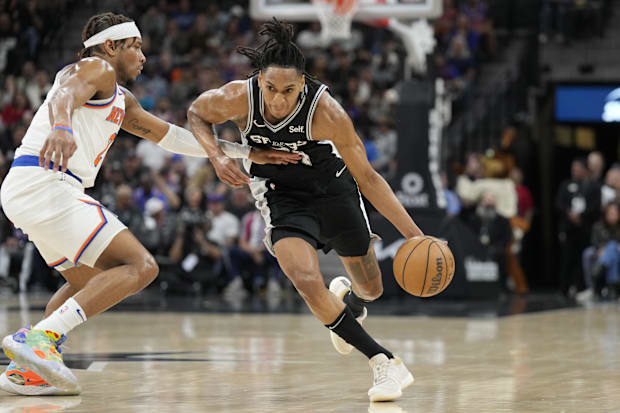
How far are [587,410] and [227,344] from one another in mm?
3398

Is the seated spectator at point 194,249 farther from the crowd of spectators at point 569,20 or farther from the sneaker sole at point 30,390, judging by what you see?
the sneaker sole at point 30,390

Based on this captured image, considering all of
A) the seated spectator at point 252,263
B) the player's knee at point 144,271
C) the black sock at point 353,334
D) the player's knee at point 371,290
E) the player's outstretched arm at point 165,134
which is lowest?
the seated spectator at point 252,263

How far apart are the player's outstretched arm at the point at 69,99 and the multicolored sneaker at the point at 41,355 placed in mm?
797

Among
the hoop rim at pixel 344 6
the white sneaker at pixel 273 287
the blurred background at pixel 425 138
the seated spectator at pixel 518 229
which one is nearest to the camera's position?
the hoop rim at pixel 344 6

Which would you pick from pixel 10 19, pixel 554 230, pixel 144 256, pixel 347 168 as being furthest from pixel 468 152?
pixel 144 256

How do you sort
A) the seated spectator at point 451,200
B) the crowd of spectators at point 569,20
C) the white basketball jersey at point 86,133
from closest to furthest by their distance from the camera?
the white basketball jersey at point 86,133, the seated spectator at point 451,200, the crowd of spectators at point 569,20

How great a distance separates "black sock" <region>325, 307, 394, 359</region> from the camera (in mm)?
4973

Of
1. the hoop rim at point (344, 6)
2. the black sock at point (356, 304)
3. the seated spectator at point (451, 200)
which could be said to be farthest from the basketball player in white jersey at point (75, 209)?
the seated spectator at point (451, 200)

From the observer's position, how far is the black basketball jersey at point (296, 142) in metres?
5.20

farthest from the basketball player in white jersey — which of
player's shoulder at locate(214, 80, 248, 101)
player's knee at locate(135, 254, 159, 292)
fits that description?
player's shoulder at locate(214, 80, 248, 101)

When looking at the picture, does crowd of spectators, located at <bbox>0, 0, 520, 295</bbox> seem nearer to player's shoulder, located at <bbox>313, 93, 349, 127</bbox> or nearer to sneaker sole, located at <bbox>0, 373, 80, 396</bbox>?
player's shoulder, located at <bbox>313, 93, 349, 127</bbox>

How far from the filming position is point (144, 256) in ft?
16.1

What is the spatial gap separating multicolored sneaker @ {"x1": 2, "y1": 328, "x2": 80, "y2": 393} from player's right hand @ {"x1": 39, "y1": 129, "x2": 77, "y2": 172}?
2.65 ft

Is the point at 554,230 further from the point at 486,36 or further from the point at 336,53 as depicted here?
the point at 336,53
